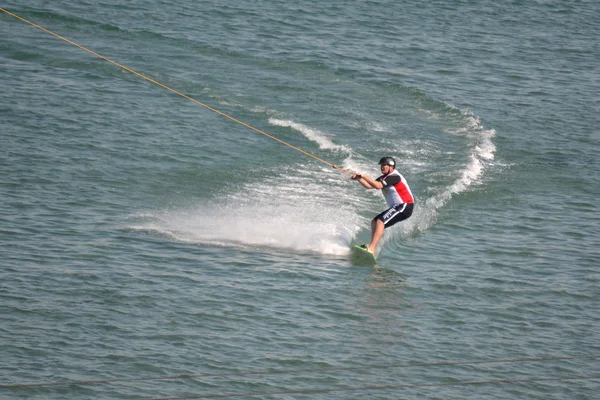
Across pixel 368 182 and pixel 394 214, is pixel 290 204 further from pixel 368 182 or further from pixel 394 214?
pixel 368 182

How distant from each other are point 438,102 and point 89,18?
36.5ft

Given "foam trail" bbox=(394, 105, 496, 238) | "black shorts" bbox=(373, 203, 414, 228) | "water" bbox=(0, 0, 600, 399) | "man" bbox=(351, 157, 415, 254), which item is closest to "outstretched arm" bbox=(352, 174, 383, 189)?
"man" bbox=(351, 157, 415, 254)

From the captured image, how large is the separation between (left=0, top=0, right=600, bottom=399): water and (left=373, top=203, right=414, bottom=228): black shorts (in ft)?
2.36

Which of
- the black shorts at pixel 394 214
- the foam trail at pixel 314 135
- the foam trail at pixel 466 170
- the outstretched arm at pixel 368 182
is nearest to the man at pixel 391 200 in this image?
the black shorts at pixel 394 214

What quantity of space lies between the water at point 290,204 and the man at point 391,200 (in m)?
0.61

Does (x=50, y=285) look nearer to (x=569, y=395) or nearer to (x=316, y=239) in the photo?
(x=316, y=239)

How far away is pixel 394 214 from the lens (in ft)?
55.9

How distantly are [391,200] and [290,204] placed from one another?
2698 millimetres

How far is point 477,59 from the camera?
104ft

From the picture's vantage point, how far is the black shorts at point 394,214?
17016 millimetres

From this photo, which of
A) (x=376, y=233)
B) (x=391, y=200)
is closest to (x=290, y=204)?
(x=391, y=200)

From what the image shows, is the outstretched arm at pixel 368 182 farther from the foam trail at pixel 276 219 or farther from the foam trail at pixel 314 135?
the foam trail at pixel 314 135

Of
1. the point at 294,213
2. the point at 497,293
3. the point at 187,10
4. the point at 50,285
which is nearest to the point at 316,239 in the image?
the point at 294,213

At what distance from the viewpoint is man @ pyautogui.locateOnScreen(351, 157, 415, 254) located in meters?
16.8
